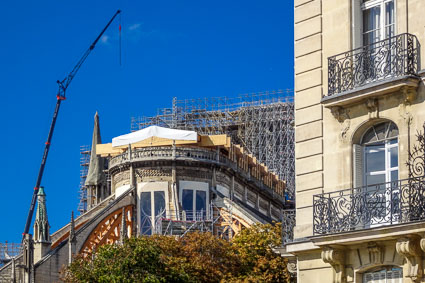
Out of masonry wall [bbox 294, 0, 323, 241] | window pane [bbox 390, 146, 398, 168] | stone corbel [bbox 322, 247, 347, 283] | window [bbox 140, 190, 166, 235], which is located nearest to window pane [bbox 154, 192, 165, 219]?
window [bbox 140, 190, 166, 235]

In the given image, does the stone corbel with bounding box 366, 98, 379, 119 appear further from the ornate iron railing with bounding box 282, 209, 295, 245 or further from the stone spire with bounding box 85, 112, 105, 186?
the stone spire with bounding box 85, 112, 105, 186

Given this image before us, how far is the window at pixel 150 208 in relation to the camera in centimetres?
7288

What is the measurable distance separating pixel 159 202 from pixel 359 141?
49398 millimetres

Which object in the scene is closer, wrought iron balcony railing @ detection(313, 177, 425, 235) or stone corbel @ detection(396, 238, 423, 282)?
stone corbel @ detection(396, 238, 423, 282)

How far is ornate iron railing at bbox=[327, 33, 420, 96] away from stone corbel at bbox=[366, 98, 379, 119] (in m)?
0.49

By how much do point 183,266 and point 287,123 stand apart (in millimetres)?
48182

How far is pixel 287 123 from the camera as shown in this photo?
307 feet

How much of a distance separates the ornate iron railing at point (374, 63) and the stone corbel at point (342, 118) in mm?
383

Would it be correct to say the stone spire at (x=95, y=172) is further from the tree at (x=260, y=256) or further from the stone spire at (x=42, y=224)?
the tree at (x=260, y=256)

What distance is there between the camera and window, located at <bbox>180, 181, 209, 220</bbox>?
73.0 meters

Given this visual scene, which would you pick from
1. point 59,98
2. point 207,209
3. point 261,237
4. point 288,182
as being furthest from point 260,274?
point 59,98

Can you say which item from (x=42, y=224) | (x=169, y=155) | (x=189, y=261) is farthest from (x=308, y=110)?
(x=42, y=224)

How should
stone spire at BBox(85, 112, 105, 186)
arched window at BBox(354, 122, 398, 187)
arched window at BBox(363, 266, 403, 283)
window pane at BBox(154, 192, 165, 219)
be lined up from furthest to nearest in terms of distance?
stone spire at BBox(85, 112, 105, 186) → window pane at BBox(154, 192, 165, 219) → arched window at BBox(354, 122, 398, 187) → arched window at BBox(363, 266, 403, 283)

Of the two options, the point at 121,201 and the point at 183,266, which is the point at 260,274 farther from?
the point at 121,201
